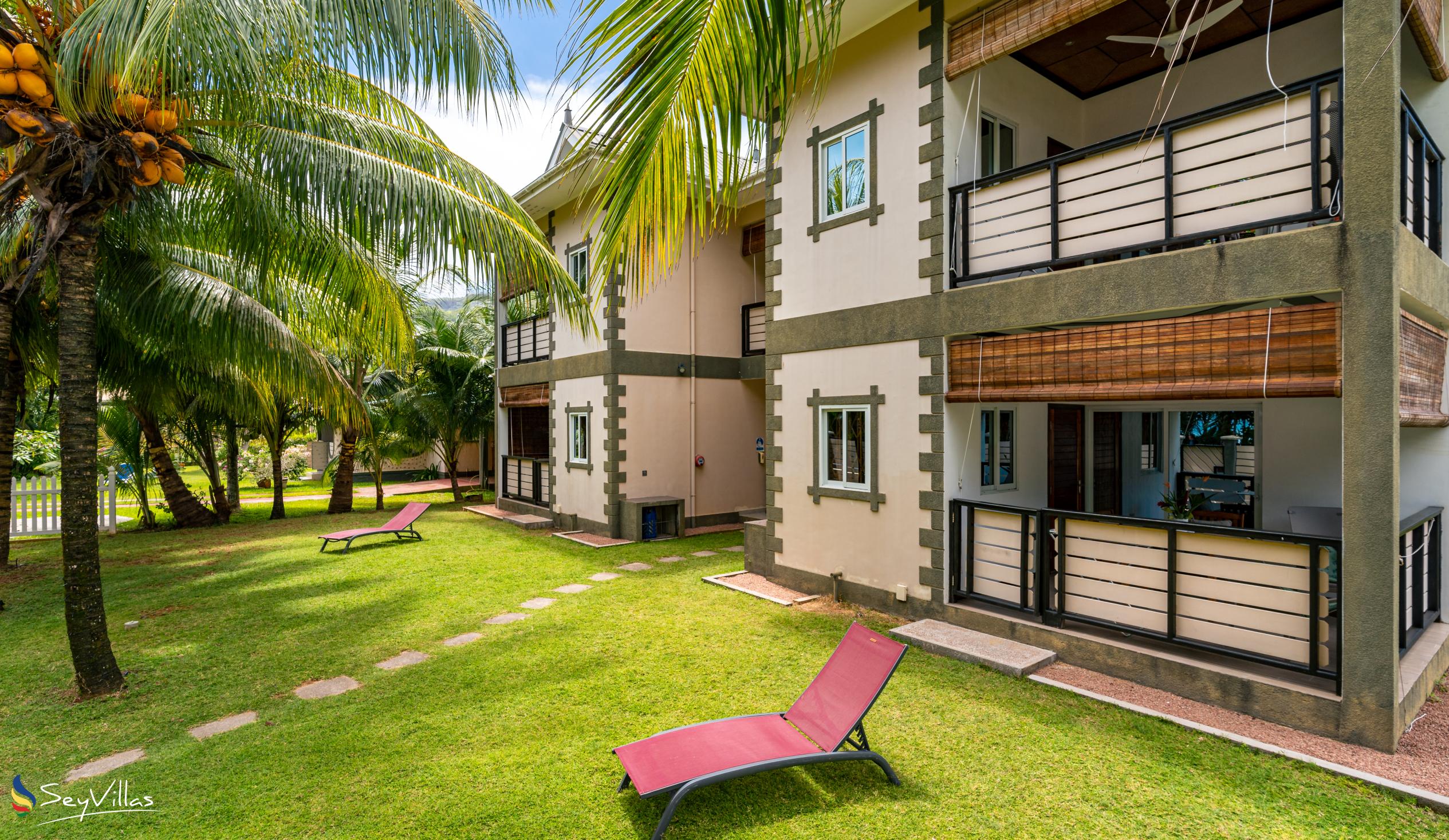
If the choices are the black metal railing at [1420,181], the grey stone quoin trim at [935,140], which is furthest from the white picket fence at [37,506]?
the black metal railing at [1420,181]

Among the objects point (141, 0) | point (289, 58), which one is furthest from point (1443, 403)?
point (141, 0)

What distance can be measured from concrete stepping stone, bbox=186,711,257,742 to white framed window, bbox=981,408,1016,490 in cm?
761

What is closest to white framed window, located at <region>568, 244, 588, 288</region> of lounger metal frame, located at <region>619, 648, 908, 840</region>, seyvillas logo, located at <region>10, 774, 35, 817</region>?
seyvillas logo, located at <region>10, 774, 35, 817</region>

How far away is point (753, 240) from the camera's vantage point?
1512cm

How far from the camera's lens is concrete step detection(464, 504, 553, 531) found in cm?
1556

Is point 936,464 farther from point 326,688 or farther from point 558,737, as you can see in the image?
point 326,688

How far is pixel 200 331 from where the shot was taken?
9.35 m

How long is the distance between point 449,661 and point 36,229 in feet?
17.6

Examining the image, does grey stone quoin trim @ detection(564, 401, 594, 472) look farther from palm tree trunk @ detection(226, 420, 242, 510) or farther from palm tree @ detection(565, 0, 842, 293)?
palm tree @ detection(565, 0, 842, 293)

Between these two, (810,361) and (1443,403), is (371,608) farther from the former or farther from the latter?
(1443,403)

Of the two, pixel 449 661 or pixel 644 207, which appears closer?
pixel 644 207

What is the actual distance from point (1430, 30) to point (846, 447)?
641 cm

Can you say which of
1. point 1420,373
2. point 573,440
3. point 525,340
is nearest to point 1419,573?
point 1420,373

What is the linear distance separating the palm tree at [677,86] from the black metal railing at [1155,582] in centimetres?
526
